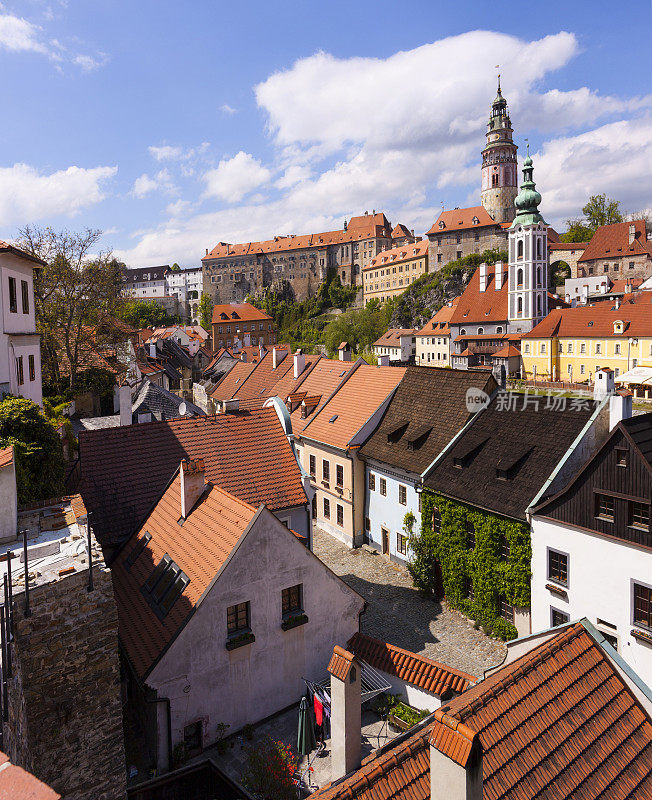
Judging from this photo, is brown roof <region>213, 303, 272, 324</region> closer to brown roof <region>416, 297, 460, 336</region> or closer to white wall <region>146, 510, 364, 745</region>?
brown roof <region>416, 297, 460, 336</region>

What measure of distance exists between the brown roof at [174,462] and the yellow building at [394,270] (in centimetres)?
10150

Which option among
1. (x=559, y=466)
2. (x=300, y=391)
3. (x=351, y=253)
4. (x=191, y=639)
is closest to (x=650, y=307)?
(x=300, y=391)

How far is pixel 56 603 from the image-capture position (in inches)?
333

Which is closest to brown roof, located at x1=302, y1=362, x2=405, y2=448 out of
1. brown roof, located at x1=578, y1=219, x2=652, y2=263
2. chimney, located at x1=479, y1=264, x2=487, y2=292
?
chimney, located at x1=479, y1=264, x2=487, y2=292

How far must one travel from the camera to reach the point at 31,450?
42.9 feet

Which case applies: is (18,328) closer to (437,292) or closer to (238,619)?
(238,619)

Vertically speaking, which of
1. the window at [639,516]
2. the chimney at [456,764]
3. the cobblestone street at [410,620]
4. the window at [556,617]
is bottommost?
the cobblestone street at [410,620]

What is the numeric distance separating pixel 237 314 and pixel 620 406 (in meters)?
99.9

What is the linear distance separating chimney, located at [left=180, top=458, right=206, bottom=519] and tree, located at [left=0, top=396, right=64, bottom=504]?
118 inches

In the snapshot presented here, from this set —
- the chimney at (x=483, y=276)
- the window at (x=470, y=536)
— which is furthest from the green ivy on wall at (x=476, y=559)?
the chimney at (x=483, y=276)

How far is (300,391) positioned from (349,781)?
2859 cm

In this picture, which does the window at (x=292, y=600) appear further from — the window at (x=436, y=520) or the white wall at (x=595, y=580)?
the window at (x=436, y=520)

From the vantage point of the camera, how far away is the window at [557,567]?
15.7 m

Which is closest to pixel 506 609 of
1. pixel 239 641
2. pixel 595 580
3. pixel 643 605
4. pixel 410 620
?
pixel 410 620
